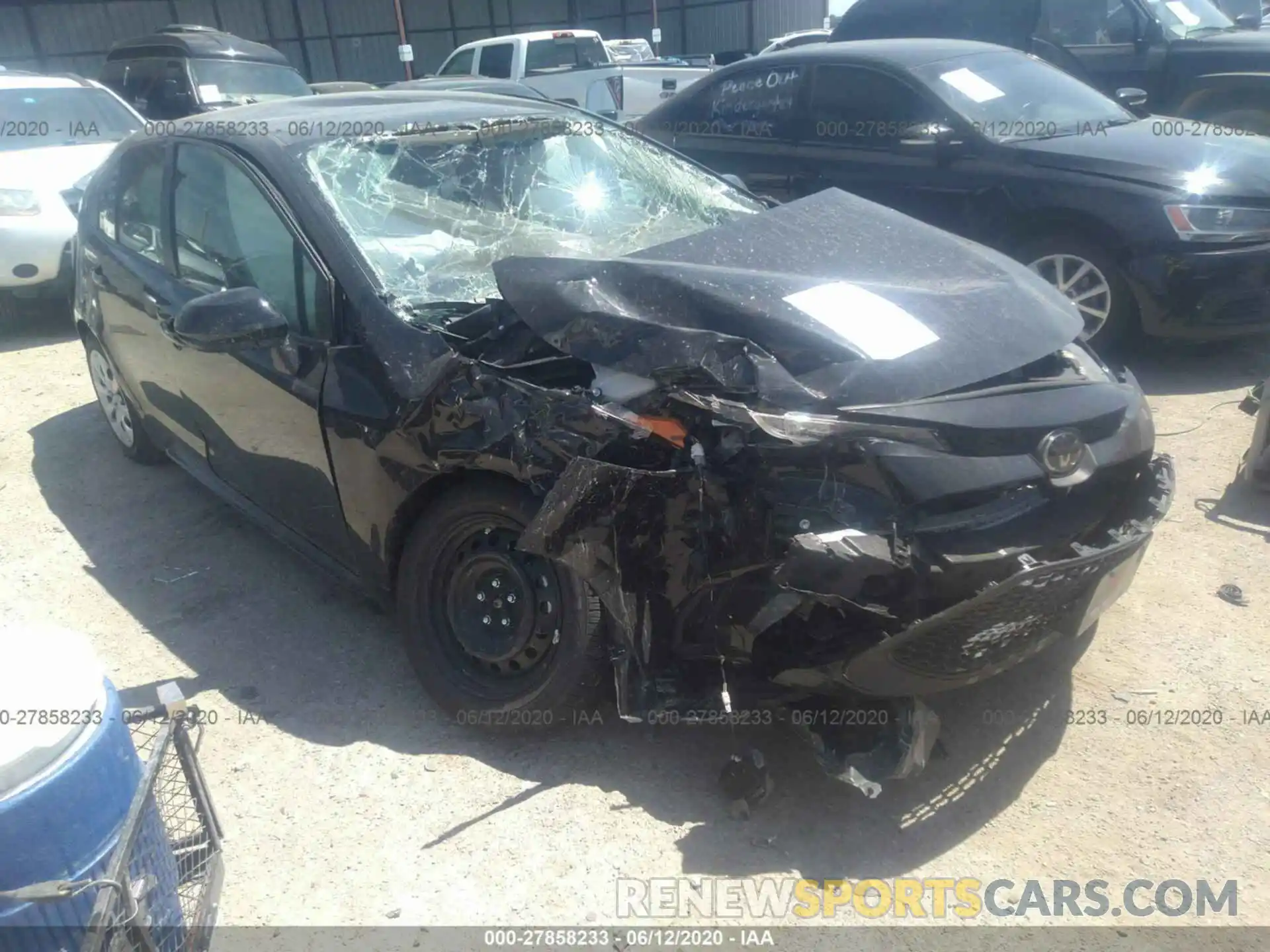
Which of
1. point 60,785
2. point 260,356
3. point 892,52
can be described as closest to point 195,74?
point 892,52

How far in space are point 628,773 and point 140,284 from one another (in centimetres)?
277

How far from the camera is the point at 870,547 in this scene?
2.24 meters

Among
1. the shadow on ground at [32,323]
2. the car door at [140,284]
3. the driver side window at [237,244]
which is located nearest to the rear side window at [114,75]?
the shadow on ground at [32,323]

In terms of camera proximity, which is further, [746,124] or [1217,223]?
[746,124]

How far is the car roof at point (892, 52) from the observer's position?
5.89m

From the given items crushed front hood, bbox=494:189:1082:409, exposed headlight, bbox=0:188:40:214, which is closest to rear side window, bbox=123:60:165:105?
exposed headlight, bbox=0:188:40:214

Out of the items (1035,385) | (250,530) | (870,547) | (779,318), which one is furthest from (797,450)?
(250,530)

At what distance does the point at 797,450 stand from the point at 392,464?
121 centimetres

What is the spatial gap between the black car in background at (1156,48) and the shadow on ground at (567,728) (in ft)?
22.2

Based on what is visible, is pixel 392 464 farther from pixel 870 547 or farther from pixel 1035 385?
pixel 1035 385

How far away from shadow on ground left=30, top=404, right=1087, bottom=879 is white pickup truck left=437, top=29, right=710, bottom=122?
Answer: 8880 millimetres

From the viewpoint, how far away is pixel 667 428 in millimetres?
2414

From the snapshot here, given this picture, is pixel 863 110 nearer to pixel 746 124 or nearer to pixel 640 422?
pixel 746 124

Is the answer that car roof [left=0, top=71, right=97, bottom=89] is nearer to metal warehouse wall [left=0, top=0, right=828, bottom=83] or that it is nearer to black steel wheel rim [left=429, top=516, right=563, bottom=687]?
black steel wheel rim [left=429, top=516, right=563, bottom=687]
